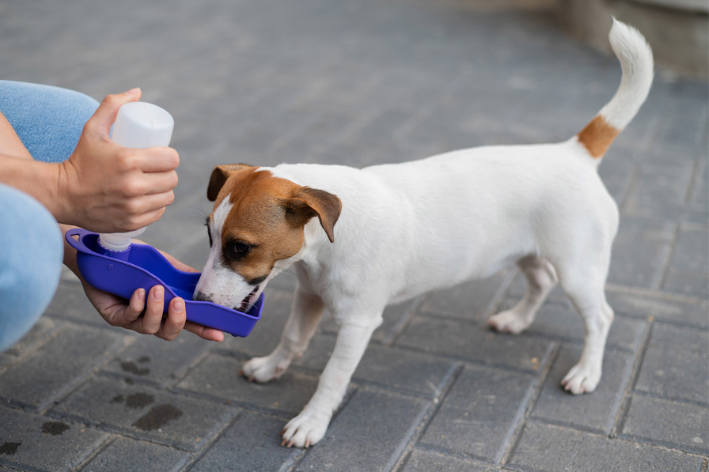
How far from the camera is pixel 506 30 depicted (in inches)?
323

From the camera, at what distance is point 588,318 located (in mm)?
2689

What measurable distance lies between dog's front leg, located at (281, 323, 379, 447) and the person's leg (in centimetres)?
125

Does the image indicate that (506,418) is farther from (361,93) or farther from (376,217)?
(361,93)

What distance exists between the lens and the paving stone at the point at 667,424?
2363mm

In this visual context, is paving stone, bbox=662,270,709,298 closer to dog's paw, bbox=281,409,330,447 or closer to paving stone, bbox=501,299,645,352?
paving stone, bbox=501,299,645,352

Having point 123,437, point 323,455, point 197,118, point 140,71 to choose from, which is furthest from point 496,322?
point 140,71

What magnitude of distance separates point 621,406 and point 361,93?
420 cm

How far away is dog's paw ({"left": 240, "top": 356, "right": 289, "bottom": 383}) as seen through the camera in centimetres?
270

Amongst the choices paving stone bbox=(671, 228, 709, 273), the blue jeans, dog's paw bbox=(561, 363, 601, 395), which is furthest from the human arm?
paving stone bbox=(671, 228, 709, 273)

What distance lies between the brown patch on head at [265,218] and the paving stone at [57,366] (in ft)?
3.30

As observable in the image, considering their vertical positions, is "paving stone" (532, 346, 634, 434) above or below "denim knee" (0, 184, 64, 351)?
below

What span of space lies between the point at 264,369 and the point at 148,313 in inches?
30.2

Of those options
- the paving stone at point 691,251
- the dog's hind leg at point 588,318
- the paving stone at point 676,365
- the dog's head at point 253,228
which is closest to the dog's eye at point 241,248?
the dog's head at point 253,228

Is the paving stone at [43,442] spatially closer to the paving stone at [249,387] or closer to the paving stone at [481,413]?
the paving stone at [249,387]
